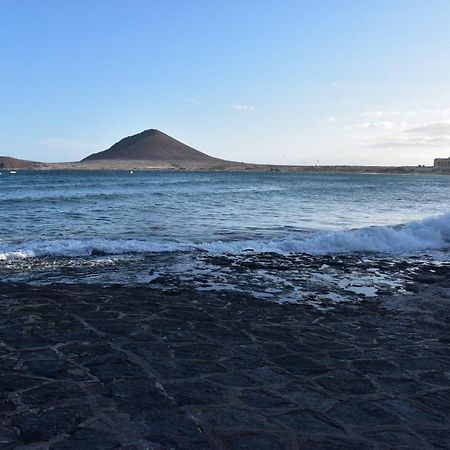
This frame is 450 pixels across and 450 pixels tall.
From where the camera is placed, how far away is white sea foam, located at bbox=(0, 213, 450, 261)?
45.0 feet

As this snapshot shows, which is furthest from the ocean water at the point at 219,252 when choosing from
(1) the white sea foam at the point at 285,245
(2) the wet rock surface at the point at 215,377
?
(2) the wet rock surface at the point at 215,377

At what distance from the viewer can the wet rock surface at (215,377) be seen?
3557 mm

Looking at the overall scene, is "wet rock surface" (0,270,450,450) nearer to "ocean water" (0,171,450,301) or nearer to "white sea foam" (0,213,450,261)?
"ocean water" (0,171,450,301)

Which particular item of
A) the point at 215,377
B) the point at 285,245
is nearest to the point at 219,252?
the point at 285,245

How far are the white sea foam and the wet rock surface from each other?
6.00 metres

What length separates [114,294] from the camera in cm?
840

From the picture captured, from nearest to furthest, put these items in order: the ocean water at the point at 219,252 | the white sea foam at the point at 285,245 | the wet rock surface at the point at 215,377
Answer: the wet rock surface at the point at 215,377, the ocean water at the point at 219,252, the white sea foam at the point at 285,245

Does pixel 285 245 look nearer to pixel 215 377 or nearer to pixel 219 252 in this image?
pixel 219 252

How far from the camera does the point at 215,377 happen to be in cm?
461

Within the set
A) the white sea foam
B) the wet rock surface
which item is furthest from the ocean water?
the wet rock surface

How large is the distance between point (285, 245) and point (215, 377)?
1136 cm

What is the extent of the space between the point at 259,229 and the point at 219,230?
1822mm

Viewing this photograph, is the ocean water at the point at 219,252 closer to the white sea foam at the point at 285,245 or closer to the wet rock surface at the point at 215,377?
the white sea foam at the point at 285,245

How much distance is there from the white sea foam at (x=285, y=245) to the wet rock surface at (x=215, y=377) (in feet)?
19.7
